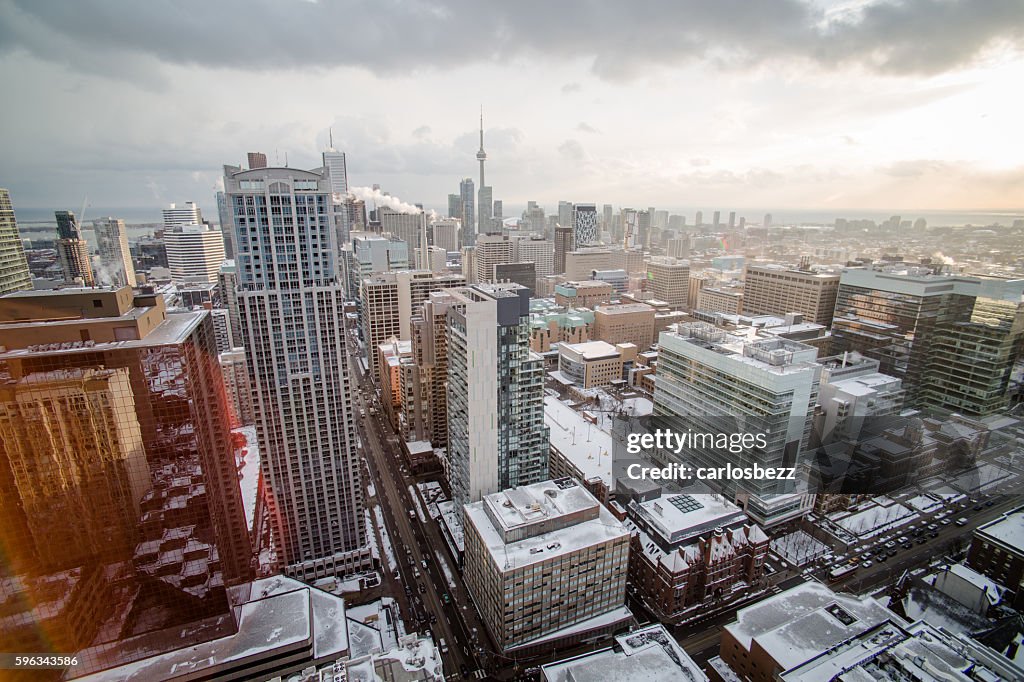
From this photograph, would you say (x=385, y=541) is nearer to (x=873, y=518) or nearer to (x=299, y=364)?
(x=299, y=364)

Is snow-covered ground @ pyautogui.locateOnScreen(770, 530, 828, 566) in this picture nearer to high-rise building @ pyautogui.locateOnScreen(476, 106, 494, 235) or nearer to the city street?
the city street

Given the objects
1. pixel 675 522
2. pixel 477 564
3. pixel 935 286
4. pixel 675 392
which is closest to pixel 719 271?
pixel 935 286

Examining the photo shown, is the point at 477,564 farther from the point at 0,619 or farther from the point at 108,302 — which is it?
the point at 108,302

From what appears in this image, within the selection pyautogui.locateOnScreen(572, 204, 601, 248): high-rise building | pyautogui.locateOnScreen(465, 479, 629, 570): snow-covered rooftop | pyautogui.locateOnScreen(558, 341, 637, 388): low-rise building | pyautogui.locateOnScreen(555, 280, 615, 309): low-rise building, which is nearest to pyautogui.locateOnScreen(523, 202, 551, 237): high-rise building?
pyautogui.locateOnScreen(572, 204, 601, 248): high-rise building

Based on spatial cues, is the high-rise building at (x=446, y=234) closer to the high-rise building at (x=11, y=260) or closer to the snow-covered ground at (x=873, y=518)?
the high-rise building at (x=11, y=260)

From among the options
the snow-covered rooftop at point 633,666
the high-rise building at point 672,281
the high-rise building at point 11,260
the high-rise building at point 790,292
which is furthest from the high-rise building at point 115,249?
the high-rise building at point 790,292

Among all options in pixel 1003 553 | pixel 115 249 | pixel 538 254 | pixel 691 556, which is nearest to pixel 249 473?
pixel 691 556
